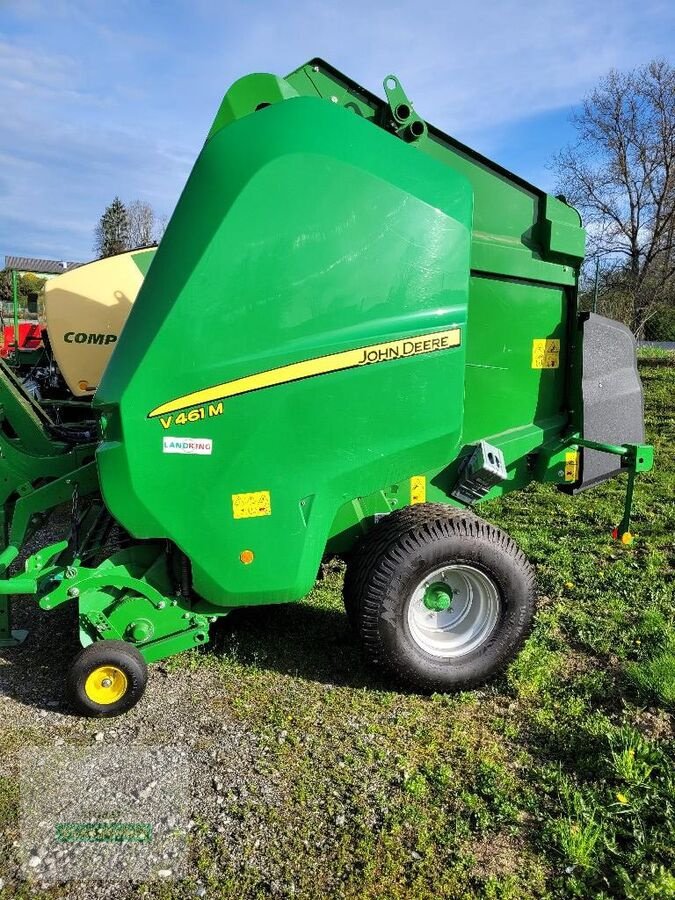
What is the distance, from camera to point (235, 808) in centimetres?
241

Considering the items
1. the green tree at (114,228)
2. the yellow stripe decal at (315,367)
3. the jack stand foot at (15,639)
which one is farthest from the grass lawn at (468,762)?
the green tree at (114,228)

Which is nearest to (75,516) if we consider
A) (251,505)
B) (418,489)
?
(251,505)

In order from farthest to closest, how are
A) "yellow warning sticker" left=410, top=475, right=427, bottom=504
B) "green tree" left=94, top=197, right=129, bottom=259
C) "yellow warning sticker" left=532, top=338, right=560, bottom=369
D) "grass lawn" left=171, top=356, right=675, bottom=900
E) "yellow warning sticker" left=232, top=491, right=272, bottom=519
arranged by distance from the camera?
"green tree" left=94, top=197, right=129, bottom=259
"yellow warning sticker" left=532, top=338, right=560, bottom=369
"yellow warning sticker" left=410, top=475, right=427, bottom=504
"yellow warning sticker" left=232, top=491, right=272, bottom=519
"grass lawn" left=171, top=356, right=675, bottom=900

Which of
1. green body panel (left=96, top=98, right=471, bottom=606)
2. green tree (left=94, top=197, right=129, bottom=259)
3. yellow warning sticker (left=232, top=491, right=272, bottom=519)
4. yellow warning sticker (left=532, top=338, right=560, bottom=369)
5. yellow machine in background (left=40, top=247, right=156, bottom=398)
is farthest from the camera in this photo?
green tree (left=94, top=197, right=129, bottom=259)

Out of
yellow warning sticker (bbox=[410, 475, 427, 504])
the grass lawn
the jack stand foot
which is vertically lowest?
the grass lawn

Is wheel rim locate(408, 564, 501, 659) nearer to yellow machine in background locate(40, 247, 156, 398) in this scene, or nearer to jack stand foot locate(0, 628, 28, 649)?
jack stand foot locate(0, 628, 28, 649)

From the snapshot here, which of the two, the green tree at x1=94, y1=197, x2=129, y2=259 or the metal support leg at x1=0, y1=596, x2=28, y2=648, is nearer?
the metal support leg at x1=0, y1=596, x2=28, y2=648

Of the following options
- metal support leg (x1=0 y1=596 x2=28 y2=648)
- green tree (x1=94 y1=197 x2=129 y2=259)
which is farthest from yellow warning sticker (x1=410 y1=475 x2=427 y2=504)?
green tree (x1=94 y1=197 x2=129 y2=259)

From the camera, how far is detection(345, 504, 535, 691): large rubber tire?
3002 mm

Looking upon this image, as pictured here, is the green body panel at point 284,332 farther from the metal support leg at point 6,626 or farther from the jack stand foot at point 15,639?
the jack stand foot at point 15,639

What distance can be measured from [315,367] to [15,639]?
2080mm

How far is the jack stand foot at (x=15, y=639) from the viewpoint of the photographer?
3.46 meters

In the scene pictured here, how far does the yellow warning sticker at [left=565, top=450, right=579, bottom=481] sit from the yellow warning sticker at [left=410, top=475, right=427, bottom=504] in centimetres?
88

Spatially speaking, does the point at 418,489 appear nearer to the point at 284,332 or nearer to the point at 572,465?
the point at 572,465
